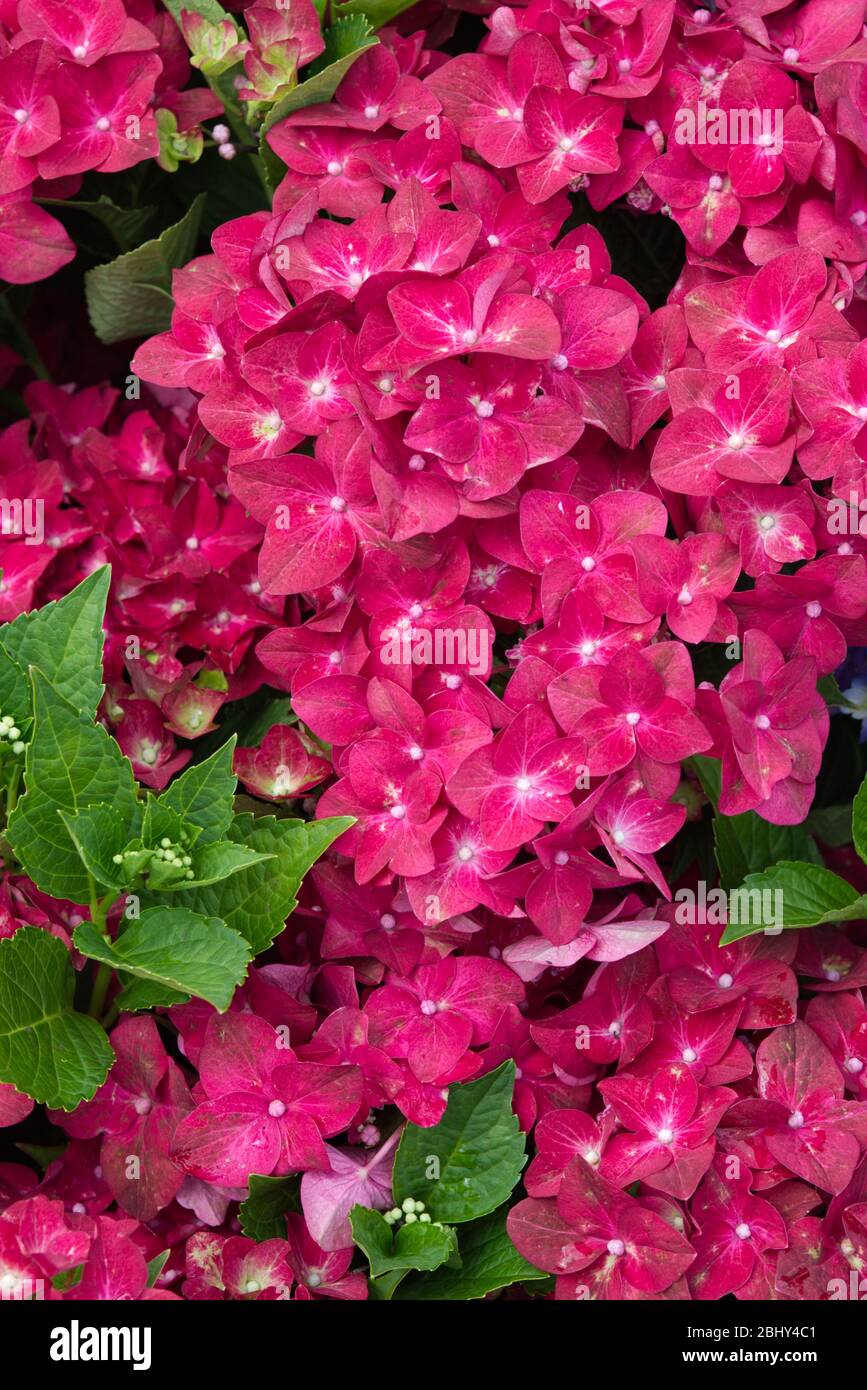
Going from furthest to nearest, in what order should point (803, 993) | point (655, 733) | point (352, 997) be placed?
point (803, 993), point (352, 997), point (655, 733)

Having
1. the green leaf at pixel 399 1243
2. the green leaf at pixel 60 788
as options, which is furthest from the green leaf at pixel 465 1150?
the green leaf at pixel 60 788

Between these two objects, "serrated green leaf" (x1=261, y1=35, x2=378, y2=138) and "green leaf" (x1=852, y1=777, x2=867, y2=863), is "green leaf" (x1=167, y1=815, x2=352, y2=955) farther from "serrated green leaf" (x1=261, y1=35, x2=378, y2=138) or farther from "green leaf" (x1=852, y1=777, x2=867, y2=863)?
"serrated green leaf" (x1=261, y1=35, x2=378, y2=138)

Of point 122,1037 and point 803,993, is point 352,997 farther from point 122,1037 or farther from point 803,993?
point 803,993

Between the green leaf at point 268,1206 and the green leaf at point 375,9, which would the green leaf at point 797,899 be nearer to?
the green leaf at point 268,1206

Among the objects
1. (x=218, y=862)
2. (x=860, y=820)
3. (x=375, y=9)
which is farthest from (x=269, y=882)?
(x=375, y=9)

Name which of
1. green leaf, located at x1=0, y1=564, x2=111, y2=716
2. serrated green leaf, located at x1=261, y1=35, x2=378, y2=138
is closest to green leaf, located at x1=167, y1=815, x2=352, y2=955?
green leaf, located at x1=0, y1=564, x2=111, y2=716

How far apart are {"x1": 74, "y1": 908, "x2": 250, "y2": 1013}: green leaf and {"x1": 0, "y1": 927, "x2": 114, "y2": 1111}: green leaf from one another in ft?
0.09

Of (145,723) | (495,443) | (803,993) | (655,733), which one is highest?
(495,443)

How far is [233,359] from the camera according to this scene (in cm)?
92

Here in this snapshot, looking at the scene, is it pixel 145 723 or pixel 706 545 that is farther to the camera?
pixel 145 723

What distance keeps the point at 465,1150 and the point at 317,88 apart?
68 centimetres

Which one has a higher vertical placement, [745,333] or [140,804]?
[745,333]
